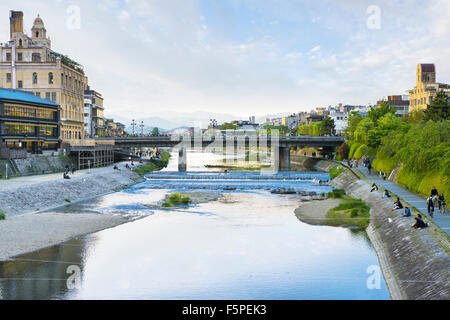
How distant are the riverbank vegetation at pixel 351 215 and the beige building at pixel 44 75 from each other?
78862mm

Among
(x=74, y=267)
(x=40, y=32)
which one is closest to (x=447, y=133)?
(x=74, y=267)

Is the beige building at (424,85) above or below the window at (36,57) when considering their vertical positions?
below

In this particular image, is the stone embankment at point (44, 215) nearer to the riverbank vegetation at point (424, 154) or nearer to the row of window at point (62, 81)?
the riverbank vegetation at point (424, 154)

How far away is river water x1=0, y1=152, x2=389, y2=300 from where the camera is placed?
26375mm

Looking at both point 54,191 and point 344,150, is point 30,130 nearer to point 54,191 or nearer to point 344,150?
point 54,191

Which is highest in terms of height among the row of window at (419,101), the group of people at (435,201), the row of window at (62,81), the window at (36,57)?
the window at (36,57)

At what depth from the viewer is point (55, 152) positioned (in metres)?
88.0

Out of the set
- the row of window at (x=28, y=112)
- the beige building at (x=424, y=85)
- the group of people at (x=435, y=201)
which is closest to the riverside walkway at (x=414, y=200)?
the group of people at (x=435, y=201)

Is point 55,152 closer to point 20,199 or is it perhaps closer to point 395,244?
point 20,199

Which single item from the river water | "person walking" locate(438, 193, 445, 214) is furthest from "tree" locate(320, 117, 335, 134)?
"person walking" locate(438, 193, 445, 214)

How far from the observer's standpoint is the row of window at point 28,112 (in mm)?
79062

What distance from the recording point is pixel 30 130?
84.7 metres
